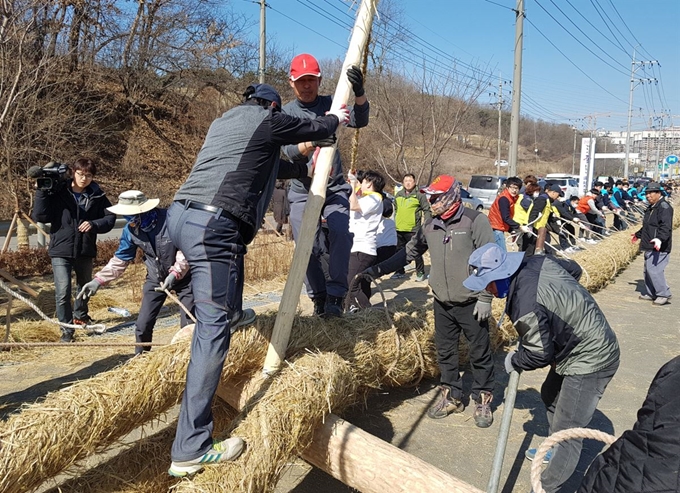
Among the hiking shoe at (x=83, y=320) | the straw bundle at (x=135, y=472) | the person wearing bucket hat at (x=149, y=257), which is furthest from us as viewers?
the hiking shoe at (x=83, y=320)

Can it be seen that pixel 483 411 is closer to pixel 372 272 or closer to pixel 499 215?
pixel 372 272

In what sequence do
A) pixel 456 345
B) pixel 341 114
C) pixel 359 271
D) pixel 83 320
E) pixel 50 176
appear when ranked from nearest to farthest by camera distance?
pixel 341 114
pixel 456 345
pixel 50 176
pixel 83 320
pixel 359 271

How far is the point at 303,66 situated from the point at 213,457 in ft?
8.62

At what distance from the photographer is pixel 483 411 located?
4512 mm

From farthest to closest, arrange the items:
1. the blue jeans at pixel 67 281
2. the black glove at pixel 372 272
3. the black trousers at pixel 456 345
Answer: the blue jeans at pixel 67 281 < the black glove at pixel 372 272 < the black trousers at pixel 456 345

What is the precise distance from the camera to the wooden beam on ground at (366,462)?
2831mm

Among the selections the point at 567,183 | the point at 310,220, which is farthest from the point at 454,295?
the point at 567,183

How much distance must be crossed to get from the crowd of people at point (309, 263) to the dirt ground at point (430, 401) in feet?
0.88

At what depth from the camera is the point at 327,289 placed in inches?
175

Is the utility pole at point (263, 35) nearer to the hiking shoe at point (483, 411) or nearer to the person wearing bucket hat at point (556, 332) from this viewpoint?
the hiking shoe at point (483, 411)

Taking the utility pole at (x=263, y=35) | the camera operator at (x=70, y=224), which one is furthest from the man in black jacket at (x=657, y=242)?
the utility pole at (x=263, y=35)

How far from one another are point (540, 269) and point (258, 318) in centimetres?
187

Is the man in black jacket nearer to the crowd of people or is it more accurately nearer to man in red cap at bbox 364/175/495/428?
the crowd of people

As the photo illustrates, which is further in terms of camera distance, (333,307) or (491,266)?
(333,307)
